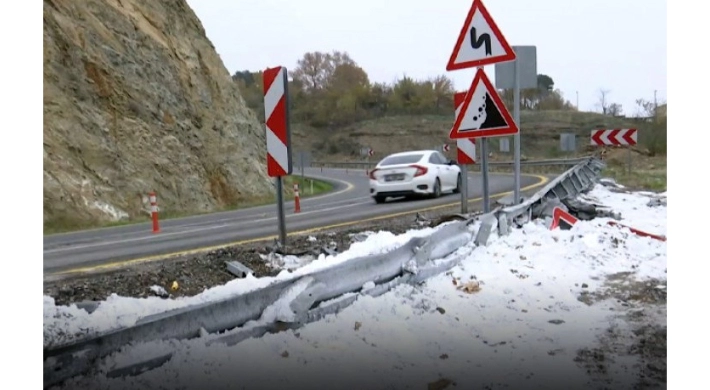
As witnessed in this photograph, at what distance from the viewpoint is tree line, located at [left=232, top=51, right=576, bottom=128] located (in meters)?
3.07

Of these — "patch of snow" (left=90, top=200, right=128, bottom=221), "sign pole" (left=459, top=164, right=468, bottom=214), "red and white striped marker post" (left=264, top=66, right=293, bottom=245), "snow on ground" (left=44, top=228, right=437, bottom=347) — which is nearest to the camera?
"snow on ground" (left=44, top=228, right=437, bottom=347)

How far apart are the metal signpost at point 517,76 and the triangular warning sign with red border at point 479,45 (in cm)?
18

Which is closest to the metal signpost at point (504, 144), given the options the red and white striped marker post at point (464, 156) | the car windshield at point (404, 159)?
the red and white striped marker post at point (464, 156)

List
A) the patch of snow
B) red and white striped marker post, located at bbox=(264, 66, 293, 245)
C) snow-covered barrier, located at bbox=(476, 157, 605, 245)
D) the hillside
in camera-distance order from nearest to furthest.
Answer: the patch of snow
the hillside
red and white striped marker post, located at bbox=(264, 66, 293, 245)
snow-covered barrier, located at bbox=(476, 157, 605, 245)

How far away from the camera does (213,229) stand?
25.6 feet

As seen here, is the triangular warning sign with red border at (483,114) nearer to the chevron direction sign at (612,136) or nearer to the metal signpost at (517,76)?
the metal signpost at (517,76)

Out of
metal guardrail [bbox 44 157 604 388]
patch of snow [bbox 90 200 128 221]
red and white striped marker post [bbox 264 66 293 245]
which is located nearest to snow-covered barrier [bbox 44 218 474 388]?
metal guardrail [bbox 44 157 604 388]

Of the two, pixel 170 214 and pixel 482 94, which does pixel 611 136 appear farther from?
pixel 170 214

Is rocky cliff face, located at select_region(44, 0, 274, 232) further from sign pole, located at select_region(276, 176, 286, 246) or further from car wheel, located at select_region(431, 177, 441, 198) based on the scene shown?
car wheel, located at select_region(431, 177, 441, 198)

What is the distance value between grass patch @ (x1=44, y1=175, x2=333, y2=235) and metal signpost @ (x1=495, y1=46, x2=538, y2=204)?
1927 mm

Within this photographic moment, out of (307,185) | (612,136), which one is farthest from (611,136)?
(307,185)

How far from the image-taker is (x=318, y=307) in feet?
11.1

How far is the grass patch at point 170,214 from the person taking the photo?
288cm

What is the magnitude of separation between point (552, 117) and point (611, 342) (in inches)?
60.9
